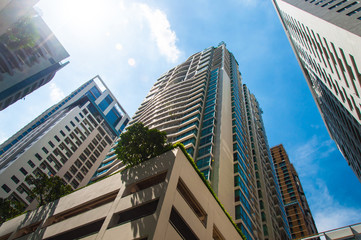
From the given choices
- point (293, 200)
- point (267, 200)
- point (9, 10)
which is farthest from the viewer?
point (293, 200)

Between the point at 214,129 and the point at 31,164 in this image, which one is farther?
the point at 31,164

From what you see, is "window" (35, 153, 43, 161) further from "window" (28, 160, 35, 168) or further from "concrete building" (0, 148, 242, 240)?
"concrete building" (0, 148, 242, 240)

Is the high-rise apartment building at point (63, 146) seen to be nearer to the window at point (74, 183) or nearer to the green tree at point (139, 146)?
the window at point (74, 183)

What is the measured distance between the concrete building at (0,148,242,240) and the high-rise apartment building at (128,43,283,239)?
14755 millimetres

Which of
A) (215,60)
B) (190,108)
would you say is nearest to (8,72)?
(190,108)

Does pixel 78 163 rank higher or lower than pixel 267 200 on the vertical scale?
higher

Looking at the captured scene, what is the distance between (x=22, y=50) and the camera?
29.2 m

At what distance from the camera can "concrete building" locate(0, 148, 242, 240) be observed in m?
14.2

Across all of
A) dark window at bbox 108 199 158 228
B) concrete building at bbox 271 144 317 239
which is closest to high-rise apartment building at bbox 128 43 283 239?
dark window at bbox 108 199 158 228

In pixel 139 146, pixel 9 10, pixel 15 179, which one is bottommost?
pixel 139 146

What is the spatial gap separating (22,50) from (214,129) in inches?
1310

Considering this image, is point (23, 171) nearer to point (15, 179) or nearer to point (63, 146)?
point (15, 179)

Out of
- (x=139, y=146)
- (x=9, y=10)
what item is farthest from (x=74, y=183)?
(x=9, y=10)

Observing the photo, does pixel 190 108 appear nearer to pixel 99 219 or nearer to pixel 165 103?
pixel 165 103
